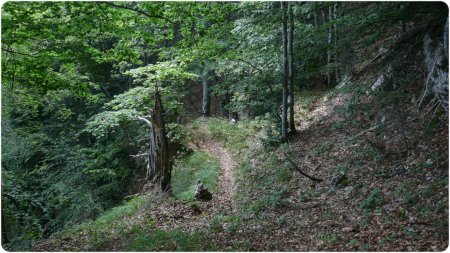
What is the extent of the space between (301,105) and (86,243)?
14.1m

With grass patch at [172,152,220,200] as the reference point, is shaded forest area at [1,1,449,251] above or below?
above

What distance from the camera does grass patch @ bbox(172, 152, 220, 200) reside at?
47.6 ft

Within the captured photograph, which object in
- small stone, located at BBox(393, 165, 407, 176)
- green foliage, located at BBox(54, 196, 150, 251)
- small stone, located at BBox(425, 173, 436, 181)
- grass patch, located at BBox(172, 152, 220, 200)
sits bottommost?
grass patch, located at BBox(172, 152, 220, 200)

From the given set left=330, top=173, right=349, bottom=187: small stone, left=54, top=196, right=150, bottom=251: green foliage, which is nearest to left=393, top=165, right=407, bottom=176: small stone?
left=330, top=173, right=349, bottom=187: small stone

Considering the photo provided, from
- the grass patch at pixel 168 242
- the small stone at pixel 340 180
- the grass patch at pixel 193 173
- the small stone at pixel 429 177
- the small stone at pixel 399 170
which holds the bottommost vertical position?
the grass patch at pixel 193 173

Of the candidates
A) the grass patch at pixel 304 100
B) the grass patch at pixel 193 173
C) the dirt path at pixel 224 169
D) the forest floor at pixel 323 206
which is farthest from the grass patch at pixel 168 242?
the grass patch at pixel 304 100

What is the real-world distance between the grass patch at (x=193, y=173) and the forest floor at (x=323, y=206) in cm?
87

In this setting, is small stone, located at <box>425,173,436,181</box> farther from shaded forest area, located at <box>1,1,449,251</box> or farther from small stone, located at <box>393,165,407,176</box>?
small stone, located at <box>393,165,407,176</box>

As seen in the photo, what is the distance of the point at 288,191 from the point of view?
10.6m

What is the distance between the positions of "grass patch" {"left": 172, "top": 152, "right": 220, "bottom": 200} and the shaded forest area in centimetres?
14

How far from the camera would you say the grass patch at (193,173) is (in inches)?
572

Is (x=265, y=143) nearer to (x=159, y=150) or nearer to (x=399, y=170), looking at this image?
(x=159, y=150)

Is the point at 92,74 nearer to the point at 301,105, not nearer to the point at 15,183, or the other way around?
the point at 15,183

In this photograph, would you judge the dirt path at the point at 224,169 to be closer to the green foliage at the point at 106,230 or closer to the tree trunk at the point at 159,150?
the tree trunk at the point at 159,150
